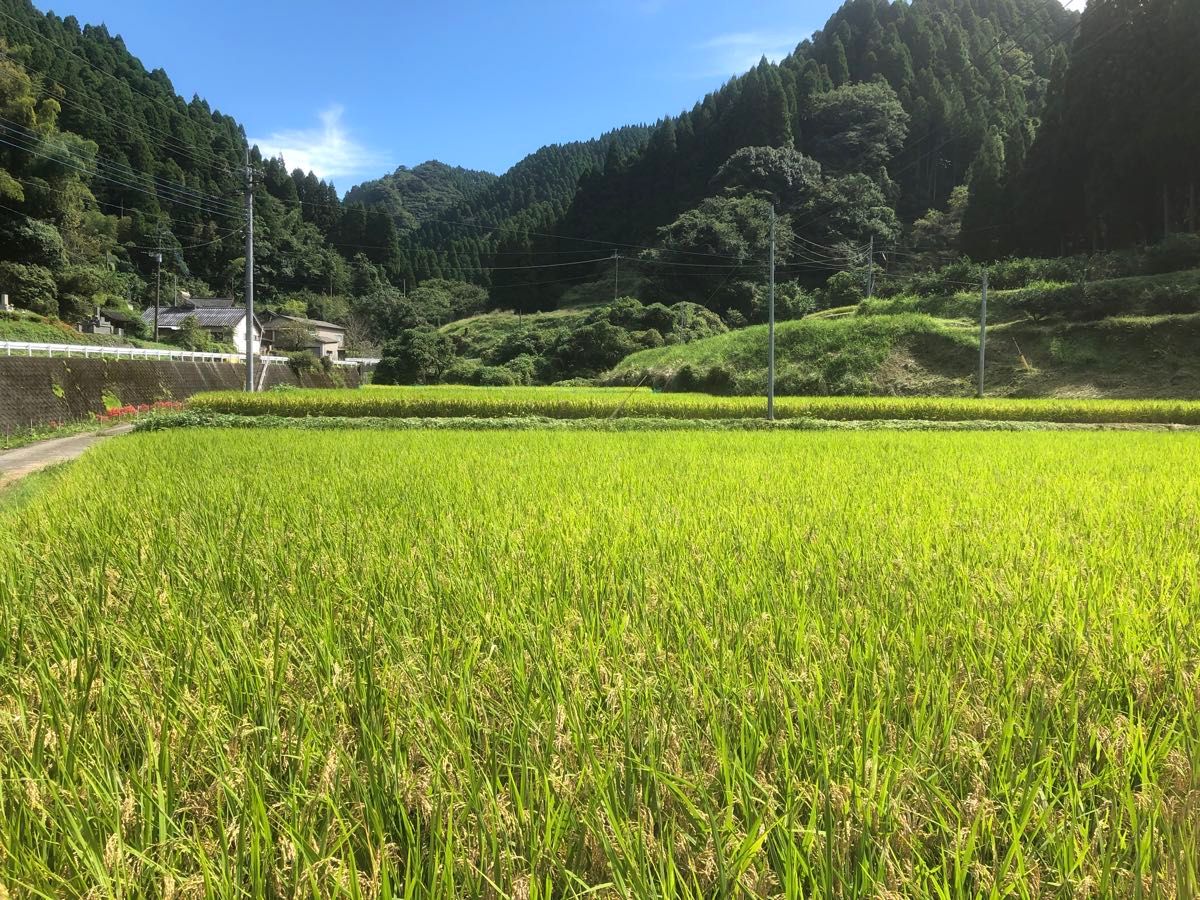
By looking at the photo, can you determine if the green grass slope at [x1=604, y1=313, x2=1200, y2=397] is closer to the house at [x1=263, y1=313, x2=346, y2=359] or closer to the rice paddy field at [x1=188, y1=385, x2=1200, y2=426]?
the rice paddy field at [x1=188, y1=385, x2=1200, y2=426]

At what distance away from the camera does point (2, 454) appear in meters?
10.4

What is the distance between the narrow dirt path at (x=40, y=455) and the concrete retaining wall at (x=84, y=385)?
1251 millimetres

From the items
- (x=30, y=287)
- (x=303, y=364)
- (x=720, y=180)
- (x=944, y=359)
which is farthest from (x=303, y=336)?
(x=944, y=359)

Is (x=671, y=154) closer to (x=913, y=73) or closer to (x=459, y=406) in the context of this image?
(x=913, y=73)

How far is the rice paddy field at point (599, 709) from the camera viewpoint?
0.96 meters

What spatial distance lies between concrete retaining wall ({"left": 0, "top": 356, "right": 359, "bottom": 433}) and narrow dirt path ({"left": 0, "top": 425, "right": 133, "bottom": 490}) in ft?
4.10

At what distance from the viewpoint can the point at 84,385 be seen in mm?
16266

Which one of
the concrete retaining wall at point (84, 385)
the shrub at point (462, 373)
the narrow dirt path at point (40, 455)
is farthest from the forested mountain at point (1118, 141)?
the concrete retaining wall at point (84, 385)

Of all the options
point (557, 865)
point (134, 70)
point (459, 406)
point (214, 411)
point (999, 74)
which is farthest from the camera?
point (134, 70)

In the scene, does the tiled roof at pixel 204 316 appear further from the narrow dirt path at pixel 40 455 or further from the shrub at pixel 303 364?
the narrow dirt path at pixel 40 455

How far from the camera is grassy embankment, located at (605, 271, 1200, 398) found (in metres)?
21.8

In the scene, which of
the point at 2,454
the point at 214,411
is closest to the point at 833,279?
the point at 214,411

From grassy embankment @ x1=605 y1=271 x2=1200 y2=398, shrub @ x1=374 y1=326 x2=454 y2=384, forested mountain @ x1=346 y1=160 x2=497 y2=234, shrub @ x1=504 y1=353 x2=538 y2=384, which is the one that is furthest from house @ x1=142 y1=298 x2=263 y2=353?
forested mountain @ x1=346 y1=160 x2=497 y2=234

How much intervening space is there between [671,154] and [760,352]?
52440 mm
